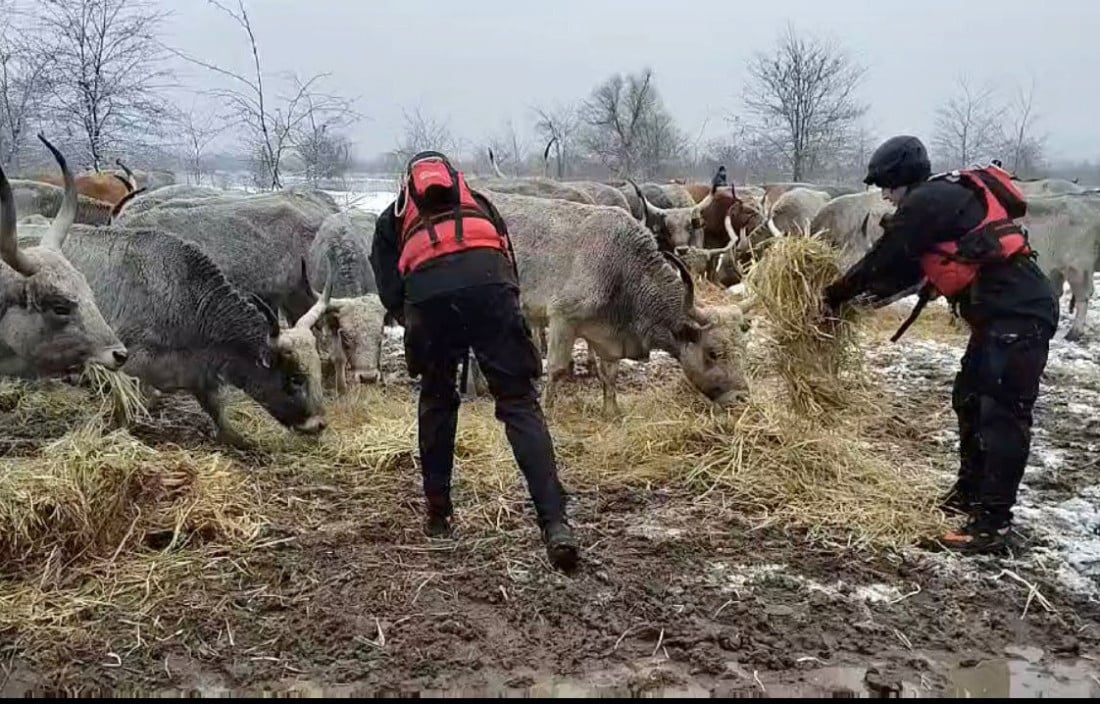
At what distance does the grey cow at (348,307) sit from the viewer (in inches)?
305

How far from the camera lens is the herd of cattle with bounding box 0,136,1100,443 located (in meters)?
6.15

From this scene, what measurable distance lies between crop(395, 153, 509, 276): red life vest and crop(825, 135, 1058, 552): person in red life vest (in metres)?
2.12

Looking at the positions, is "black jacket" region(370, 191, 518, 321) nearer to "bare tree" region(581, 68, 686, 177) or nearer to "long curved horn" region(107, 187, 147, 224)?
"long curved horn" region(107, 187, 147, 224)

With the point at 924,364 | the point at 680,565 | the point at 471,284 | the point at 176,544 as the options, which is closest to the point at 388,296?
the point at 471,284

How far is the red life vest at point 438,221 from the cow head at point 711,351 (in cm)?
302

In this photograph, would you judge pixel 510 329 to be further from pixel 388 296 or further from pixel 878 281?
pixel 878 281

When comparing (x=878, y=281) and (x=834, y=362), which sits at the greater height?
(x=878, y=281)

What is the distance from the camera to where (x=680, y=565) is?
493 centimetres

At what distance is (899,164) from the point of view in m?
5.14

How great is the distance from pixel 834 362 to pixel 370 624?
378cm

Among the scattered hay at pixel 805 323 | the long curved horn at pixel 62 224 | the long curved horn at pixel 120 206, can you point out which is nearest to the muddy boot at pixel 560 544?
the scattered hay at pixel 805 323

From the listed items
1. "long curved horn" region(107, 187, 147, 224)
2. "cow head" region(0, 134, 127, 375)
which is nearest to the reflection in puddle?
"cow head" region(0, 134, 127, 375)

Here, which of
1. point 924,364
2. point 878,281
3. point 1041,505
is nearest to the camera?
point 878,281

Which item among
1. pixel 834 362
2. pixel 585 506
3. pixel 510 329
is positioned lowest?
pixel 585 506
